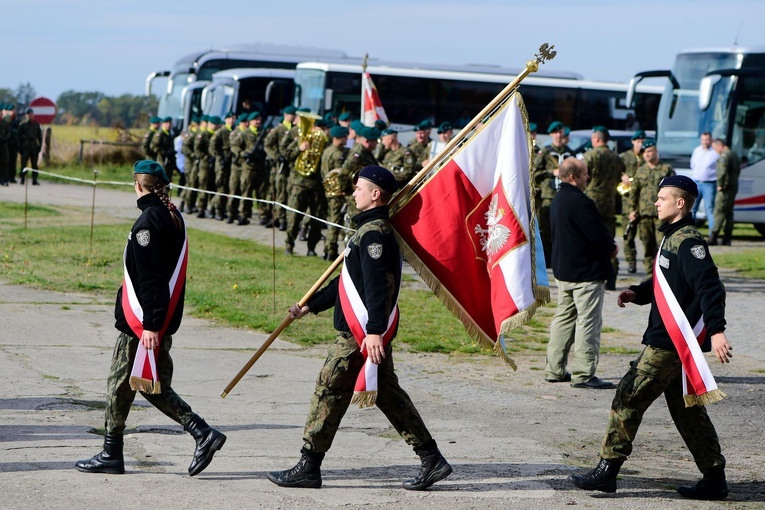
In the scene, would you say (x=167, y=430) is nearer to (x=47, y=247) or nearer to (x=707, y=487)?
(x=707, y=487)

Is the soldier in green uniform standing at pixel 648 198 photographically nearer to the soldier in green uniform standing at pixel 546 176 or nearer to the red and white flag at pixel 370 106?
the soldier in green uniform standing at pixel 546 176

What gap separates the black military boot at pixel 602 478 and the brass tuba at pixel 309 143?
11.7 m

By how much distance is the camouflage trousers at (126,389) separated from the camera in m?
6.50

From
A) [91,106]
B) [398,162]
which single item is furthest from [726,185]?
[91,106]

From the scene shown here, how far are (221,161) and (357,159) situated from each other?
8101 mm

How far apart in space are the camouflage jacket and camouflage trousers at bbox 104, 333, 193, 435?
10056 mm

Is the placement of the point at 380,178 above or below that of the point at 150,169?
above

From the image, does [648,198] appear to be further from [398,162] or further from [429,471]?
[429,471]

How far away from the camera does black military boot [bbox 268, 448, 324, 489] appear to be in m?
6.33

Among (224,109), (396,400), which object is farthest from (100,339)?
(224,109)

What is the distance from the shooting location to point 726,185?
2152cm

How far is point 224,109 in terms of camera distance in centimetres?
3173

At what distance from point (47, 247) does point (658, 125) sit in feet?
44.9

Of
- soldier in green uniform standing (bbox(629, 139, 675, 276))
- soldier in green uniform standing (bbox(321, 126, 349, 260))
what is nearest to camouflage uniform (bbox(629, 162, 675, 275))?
soldier in green uniform standing (bbox(629, 139, 675, 276))
